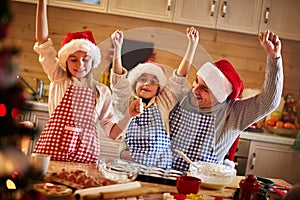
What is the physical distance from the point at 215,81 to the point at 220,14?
1682mm

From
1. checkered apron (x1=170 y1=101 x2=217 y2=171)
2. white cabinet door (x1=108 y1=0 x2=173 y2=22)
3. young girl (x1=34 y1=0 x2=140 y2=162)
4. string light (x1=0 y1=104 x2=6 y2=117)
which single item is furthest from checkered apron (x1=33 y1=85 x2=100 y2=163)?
white cabinet door (x1=108 y1=0 x2=173 y2=22)

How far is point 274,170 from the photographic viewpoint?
3527mm

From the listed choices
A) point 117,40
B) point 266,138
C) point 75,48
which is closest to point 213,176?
point 117,40

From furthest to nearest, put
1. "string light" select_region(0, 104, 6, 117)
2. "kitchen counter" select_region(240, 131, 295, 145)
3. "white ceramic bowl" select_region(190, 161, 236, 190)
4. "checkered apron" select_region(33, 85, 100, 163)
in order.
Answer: "kitchen counter" select_region(240, 131, 295, 145), "checkered apron" select_region(33, 85, 100, 163), "white ceramic bowl" select_region(190, 161, 236, 190), "string light" select_region(0, 104, 6, 117)

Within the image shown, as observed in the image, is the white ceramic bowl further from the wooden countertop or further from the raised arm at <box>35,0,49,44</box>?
the raised arm at <box>35,0,49,44</box>

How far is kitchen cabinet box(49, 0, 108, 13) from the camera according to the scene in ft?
11.6

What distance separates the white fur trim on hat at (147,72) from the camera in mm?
1836

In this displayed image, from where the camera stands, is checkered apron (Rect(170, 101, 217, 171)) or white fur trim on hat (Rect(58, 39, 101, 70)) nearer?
checkered apron (Rect(170, 101, 217, 171))

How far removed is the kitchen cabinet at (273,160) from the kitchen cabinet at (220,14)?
95cm

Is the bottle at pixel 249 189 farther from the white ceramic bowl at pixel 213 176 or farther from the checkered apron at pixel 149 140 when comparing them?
the checkered apron at pixel 149 140

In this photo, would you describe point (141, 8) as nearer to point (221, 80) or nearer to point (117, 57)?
point (221, 80)

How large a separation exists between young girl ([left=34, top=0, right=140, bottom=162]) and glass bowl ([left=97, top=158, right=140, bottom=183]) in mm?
238

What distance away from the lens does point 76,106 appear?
6.49ft

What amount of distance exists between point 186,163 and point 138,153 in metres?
0.22
